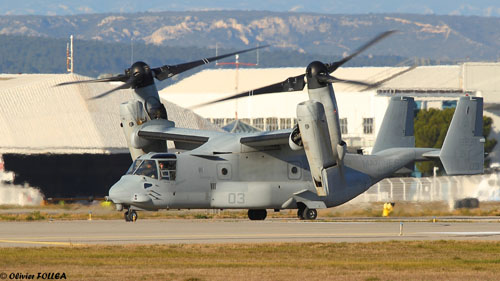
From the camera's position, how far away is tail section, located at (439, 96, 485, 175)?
1933 inches

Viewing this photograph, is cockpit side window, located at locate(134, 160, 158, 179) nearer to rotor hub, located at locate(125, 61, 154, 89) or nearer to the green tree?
rotor hub, located at locate(125, 61, 154, 89)

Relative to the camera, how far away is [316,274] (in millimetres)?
25547

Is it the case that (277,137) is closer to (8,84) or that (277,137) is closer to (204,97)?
(8,84)

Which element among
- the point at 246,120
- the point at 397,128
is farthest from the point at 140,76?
the point at 246,120

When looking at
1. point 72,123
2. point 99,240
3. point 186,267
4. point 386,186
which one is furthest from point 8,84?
point 186,267

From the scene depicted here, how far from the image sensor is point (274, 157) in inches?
1838

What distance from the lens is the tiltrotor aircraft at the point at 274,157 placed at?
42.1m

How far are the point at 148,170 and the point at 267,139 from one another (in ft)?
17.9

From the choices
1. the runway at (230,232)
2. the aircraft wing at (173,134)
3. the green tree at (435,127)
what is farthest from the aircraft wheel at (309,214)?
the green tree at (435,127)

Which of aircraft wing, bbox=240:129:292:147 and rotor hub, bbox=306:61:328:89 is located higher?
rotor hub, bbox=306:61:328:89

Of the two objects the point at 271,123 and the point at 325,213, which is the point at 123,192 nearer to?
the point at 325,213

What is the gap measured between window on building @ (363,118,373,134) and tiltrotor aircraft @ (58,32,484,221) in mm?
51898

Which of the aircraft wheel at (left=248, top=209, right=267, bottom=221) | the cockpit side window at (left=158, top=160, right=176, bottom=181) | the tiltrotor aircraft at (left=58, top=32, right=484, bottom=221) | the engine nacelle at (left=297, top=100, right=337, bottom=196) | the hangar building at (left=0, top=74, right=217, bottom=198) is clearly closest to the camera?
the engine nacelle at (left=297, top=100, right=337, bottom=196)

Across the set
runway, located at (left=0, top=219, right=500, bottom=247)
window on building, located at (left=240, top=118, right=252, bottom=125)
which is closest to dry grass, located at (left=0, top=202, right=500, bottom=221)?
runway, located at (left=0, top=219, right=500, bottom=247)
